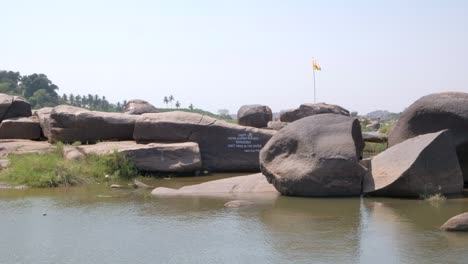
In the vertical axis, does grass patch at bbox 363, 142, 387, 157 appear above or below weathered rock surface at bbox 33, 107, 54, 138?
below

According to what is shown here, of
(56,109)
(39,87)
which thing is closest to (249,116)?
(56,109)

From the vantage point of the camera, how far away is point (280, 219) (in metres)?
8.20

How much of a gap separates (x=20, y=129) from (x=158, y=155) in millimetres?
5516

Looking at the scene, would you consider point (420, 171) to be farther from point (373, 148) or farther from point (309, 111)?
point (309, 111)

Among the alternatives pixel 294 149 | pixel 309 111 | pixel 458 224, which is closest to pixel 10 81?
pixel 309 111

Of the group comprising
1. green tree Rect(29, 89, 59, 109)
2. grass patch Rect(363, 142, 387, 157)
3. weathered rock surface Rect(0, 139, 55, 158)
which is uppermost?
green tree Rect(29, 89, 59, 109)

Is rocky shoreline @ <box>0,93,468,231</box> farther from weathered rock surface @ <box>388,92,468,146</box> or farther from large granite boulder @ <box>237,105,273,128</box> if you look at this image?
large granite boulder @ <box>237,105,273,128</box>

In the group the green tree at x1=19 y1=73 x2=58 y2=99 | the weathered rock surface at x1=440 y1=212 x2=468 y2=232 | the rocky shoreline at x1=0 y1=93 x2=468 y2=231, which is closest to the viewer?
the weathered rock surface at x1=440 y1=212 x2=468 y2=232

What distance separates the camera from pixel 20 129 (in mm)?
16703

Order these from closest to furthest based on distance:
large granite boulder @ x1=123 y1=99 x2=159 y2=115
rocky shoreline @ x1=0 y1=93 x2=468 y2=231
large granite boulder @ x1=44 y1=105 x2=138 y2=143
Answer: rocky shoreline @ x1=0 y1=93 x2=468 y2=231 < large granite boulder @ x1=44 y1=105 x2=138 y2=143 < large granite boulder @ x1=123 y1=99 x2=159 y2=115

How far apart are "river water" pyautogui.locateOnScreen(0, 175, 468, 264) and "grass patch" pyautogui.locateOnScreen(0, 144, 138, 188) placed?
1.50 m

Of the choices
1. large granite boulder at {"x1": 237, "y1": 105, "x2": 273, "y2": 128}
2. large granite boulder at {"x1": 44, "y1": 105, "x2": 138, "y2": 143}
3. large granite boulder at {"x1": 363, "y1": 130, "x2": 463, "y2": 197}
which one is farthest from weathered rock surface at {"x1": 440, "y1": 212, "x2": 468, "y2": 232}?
large granite boulder at {"x1": 237, "y1": 105, "x2": 273, "y2": 128}

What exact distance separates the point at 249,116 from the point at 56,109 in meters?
9.87

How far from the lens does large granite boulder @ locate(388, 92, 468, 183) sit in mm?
10547
